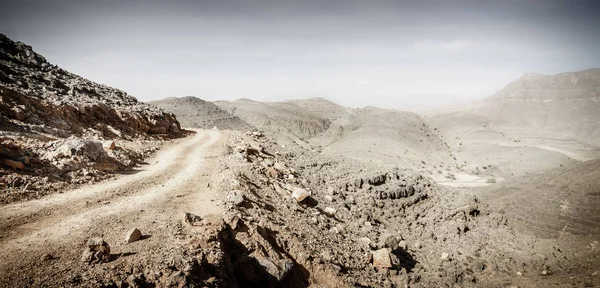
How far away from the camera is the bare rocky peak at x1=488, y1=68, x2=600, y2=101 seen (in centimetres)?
9669

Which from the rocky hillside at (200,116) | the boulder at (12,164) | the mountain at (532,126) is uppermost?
the rocky hillside at (200,116)

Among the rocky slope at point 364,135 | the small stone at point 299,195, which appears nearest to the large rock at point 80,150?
the small stone at point 299,195

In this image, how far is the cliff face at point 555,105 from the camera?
278 feet

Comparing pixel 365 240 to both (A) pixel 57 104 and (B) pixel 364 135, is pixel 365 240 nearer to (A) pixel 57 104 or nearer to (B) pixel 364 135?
(A) pixel 57 104

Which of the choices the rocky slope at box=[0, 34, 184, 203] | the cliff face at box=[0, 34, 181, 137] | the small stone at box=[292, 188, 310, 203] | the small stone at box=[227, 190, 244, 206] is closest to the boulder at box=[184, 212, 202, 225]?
the small stone at box=[227, 190, 244, 206]

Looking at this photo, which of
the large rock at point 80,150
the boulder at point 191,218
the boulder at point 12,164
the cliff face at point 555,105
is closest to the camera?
the boulder at point 191,218

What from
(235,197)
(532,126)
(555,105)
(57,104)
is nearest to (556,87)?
(555,105)

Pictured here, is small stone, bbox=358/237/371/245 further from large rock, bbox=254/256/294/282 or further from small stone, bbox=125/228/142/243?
small stone, bbox=125/228/142/243

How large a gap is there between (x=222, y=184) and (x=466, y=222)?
1323 cm

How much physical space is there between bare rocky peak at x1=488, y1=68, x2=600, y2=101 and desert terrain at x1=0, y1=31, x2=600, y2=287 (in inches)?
4003

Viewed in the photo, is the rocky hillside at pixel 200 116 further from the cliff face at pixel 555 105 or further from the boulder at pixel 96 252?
the cliff face at pixel 555 105

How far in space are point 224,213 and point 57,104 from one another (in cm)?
1529

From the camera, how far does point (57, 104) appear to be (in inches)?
667

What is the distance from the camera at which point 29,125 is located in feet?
43.8
